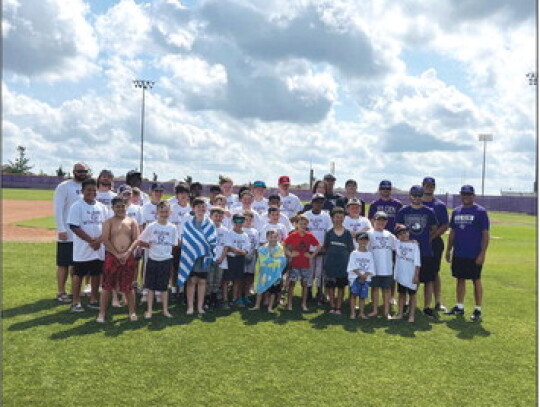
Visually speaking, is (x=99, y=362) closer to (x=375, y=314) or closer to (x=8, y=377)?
(x=8, y=377)

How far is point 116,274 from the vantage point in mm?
6512

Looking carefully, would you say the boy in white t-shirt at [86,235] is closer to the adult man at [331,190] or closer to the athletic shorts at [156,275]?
the athletic shorts at [156,275]

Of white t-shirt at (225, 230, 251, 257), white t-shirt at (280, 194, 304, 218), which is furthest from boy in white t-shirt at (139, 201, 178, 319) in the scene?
white t-shirt at (280, 194, 304, 218)

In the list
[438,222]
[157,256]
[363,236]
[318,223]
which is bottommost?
[157,256]

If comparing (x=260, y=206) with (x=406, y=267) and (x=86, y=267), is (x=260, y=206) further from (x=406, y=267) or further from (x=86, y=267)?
(x=86, y=267)

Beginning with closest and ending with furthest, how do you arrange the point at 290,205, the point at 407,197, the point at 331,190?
the point at 331,190 → the point at 290,205 → the point at 407,197

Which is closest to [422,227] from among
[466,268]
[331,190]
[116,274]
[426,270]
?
[426,270]

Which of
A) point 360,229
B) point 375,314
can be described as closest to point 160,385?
point 375,314

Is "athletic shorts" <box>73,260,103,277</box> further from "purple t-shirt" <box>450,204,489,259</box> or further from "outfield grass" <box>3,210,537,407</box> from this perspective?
"purple t-shirt" <box>450,204,489,259</box>

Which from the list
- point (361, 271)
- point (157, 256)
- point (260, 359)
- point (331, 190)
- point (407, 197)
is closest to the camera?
point (260, 359)

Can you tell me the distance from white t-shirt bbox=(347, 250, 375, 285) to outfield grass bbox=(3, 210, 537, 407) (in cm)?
78

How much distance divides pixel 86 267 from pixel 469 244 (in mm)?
6349

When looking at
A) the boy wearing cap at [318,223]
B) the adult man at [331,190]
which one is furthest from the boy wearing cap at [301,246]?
the adult man at [331,190]

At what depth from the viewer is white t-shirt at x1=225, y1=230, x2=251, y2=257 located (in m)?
7.55
